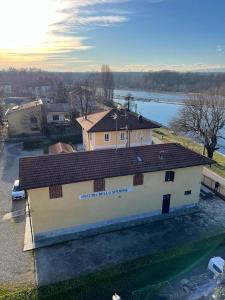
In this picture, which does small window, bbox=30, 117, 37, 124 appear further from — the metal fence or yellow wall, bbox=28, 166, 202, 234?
the metal fence

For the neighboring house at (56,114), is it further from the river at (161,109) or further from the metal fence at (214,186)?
the metal fence at (214,186)

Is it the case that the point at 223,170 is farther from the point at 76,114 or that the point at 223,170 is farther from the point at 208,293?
the point at 76,114

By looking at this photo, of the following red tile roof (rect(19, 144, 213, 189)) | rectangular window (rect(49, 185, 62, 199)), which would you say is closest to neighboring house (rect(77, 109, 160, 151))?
red tile roof (rect(19, 144, 213, 189))

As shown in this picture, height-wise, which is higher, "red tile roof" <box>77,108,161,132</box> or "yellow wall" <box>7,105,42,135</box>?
"red tile roof" <box>77,108,161,132</box>

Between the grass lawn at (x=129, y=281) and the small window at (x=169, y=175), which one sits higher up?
the small window at (x=169, y=175)

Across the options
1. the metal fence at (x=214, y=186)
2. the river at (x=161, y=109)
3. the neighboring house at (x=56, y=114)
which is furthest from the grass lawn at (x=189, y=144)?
the neighboring house at (x=56, y=114)

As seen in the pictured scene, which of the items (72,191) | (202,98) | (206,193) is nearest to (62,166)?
(72,191)
